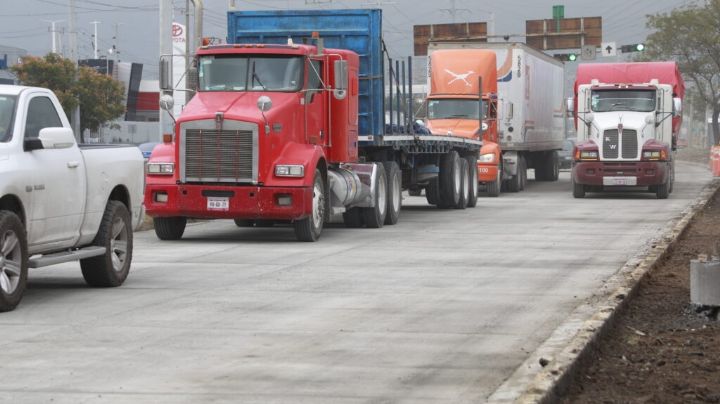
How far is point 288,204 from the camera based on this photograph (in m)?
20.7

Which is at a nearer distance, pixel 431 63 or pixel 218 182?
pixel 218 182

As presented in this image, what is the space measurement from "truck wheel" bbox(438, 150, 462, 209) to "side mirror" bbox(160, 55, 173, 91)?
10.4m

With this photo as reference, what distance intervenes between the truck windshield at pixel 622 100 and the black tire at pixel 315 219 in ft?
54.8

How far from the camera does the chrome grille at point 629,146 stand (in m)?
36.0

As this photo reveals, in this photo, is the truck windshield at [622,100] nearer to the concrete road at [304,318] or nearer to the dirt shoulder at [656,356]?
the concrete road at [304,318]

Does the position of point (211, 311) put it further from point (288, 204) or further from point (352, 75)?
point (352, 75)

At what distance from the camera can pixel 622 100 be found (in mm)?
37219

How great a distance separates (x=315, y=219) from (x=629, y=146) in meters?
16.4

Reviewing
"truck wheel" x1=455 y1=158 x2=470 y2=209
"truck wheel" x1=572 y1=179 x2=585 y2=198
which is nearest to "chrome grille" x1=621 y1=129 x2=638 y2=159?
"truck wheel" x1=572 y1=179 x2=585 y2=198

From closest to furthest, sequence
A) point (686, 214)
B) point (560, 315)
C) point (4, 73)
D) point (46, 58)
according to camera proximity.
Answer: point (560, 315) → point (686, 214) → point (46, 58) → point (4, 73)

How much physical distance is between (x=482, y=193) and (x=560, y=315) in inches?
1075

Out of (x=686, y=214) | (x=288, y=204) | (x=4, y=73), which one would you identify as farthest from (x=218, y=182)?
(x=4, y=73)

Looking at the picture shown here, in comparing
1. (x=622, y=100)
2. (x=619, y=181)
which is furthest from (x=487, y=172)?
(x=622, y=100)

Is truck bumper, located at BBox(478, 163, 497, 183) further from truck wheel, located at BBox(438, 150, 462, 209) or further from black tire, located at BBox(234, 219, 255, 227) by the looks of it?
black tire, located at BBox(234, 219, 255, 227)
